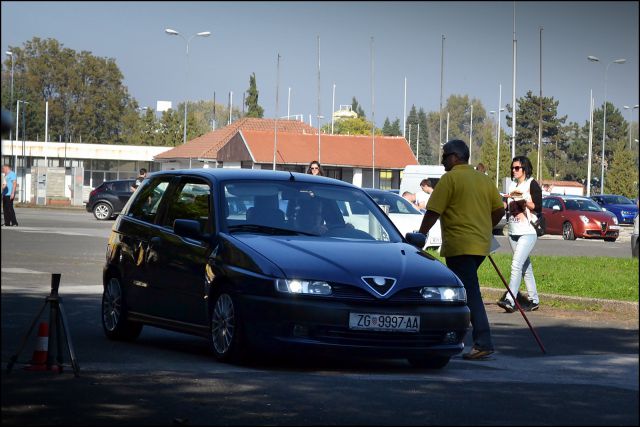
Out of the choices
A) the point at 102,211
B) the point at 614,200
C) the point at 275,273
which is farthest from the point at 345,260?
the point at 614,200

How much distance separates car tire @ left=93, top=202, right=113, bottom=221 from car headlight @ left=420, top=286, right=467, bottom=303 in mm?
43265

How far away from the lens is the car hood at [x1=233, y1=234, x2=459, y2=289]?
10180mm

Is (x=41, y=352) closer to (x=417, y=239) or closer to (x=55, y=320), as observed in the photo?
(x=55, y=320)

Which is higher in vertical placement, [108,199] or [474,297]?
[108,199]

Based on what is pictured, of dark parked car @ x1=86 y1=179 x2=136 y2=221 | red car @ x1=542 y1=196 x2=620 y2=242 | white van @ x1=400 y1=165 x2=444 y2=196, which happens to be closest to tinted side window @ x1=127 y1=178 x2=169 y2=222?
red car @ x1=542 y1=196 x2=620 y2=242

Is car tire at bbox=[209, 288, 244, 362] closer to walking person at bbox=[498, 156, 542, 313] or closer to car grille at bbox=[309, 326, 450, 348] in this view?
car grille at bbox=[309, 326, 450, 348]

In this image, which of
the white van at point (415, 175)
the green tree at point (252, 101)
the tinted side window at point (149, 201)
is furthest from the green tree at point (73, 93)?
the tinted side window at point (149, 201)

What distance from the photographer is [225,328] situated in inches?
415

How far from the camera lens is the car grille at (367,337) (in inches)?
396

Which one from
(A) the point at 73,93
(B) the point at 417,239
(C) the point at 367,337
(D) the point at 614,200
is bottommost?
(C) the point at 367,337

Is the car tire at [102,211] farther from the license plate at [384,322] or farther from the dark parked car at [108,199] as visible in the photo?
the license plate at [384,322]

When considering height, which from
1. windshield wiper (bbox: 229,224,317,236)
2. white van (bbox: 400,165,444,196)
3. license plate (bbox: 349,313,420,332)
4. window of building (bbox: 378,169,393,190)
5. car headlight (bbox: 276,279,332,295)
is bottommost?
license plate (bbox: 349,313,420,332)

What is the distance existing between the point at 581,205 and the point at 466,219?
36.3m

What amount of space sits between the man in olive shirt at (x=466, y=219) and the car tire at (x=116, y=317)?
2.79 metres
